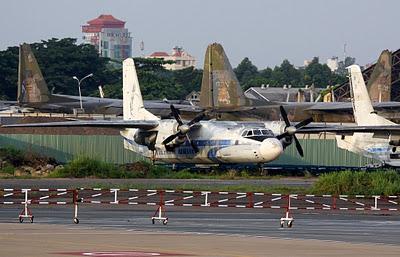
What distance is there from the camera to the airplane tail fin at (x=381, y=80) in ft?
308

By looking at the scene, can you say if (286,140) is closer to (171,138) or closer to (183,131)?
(183,131)

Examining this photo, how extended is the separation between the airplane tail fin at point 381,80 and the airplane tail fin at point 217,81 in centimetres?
1494

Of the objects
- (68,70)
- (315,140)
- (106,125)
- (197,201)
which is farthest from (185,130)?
(68,70)

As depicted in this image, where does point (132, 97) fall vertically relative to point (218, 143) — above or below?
above

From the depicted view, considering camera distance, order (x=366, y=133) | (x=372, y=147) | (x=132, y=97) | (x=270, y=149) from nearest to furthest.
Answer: (x=270, y=149), (x=366, y=133), (x=372, y=147), (x=132, y=97)

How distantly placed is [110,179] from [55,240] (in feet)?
114

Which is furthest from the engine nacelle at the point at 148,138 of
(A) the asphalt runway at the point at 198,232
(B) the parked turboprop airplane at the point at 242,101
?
(A) the asphalt runway at the point at 198,232

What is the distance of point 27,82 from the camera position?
102375 millimetres

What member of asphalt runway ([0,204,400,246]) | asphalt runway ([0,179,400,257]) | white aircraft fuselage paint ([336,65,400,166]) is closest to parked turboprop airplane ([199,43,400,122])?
white aircraft fuselage paint ([336,65,400,166])

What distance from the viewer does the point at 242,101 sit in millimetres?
86500

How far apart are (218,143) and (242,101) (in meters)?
19.3

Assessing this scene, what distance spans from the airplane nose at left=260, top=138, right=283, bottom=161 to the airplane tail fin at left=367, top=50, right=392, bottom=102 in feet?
103

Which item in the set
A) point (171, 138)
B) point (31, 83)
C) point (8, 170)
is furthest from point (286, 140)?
point (31, 83)

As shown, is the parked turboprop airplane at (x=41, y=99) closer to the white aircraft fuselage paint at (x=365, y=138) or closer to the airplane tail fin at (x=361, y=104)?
the airplane tail fin at (x=361, y=104)
